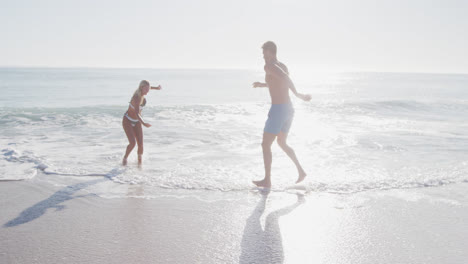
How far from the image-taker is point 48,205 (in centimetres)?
431

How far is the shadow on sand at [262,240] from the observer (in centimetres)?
306

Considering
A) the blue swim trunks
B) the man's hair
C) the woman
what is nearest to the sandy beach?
the blue swim trunks

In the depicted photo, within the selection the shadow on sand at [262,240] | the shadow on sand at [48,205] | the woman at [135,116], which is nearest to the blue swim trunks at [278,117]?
the shadow on sand at [262,240]

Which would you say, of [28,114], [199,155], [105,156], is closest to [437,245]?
[199,155]

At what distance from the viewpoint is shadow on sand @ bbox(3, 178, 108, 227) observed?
384cm

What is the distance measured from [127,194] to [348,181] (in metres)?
3.31

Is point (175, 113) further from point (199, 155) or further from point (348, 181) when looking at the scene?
point (348, 181)

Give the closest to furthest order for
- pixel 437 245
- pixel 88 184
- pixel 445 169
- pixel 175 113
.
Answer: pixel 437 245, pixel 88 184, pixel 445 169, pixel 175 113

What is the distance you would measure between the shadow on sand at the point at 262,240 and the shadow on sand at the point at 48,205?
89.8 inches

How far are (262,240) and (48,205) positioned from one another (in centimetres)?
267

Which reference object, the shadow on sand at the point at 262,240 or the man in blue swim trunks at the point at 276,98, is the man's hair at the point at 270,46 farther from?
the shadow on sand at the point at 262,240

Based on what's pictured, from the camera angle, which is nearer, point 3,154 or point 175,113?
point 3,154

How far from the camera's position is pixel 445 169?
21.0 feet

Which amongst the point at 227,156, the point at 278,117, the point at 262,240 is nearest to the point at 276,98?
the point at 278,117
